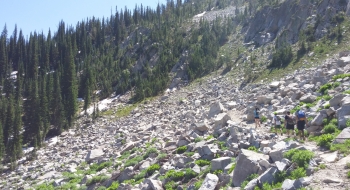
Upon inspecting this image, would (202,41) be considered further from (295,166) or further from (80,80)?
(295,166)

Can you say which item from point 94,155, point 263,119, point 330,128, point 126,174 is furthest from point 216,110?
point 330,128

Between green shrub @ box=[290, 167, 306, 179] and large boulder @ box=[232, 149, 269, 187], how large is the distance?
142 cm

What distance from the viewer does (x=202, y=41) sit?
246ft

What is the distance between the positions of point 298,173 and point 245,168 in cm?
211

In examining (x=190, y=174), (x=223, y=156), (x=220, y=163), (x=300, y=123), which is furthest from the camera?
(x=300, y=123)

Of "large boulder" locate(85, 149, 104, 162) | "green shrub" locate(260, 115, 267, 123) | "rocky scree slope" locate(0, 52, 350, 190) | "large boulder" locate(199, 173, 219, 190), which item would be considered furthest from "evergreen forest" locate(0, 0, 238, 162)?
"large boulder" locate(199, 173, 219, 190)

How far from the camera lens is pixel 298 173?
964cm

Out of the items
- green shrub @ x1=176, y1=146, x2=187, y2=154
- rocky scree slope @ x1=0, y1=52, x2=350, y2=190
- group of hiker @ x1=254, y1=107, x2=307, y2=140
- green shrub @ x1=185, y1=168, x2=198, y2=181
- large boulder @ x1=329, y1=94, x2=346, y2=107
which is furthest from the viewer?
green shrub @ x1=176, y1=146, x2=187, y2=154

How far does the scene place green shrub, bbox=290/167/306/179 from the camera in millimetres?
9555

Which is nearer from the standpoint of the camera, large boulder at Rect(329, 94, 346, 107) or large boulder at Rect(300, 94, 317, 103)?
large boulder at Rect(329, 94, 346, 107)

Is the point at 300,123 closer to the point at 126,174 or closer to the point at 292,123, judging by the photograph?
the point at 292,123

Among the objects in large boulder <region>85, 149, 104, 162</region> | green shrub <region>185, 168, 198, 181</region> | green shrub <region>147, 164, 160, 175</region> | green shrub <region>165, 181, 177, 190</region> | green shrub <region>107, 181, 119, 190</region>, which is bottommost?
large boulder <region>85, 149, 104, 162</region>

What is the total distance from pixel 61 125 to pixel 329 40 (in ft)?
143

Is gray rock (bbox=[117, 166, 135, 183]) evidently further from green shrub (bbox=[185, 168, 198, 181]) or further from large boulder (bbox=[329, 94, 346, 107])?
large boulder (bbox=[329, 94, 346, 107])
